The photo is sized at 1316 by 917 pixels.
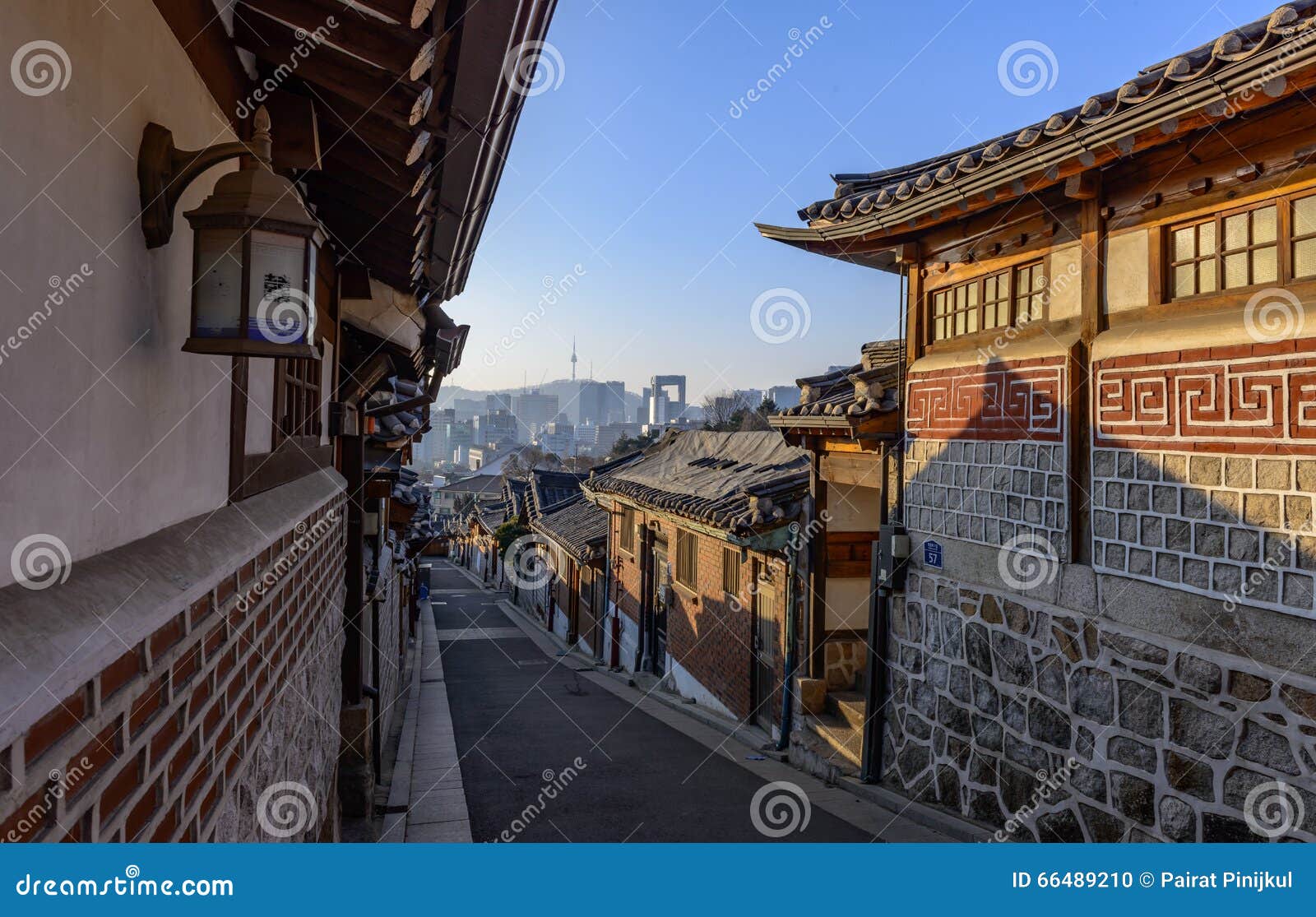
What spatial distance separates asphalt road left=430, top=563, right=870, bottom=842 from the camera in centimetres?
787

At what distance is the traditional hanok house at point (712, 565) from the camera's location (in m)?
11.1

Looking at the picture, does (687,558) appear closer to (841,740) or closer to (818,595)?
(818,595)

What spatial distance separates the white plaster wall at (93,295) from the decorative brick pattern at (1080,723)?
17.7 ft

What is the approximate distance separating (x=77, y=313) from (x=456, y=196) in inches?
99.2

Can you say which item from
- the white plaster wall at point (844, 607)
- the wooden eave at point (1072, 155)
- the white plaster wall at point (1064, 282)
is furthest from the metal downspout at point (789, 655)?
the white plaster wall at point (1064, 282)

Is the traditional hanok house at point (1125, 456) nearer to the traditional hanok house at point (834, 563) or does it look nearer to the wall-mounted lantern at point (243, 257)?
the traditional hanok house at point (834, 563)

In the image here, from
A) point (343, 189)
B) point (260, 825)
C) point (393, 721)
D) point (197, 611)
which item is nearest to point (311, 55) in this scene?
point (343, 189)

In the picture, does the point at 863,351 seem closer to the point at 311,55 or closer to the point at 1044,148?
the point at 1044,148

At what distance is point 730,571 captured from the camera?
43.5 ft

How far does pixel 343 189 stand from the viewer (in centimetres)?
480

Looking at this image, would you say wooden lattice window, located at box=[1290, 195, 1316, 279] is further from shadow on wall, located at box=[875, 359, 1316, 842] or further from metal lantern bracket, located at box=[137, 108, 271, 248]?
metal lantern bracket, located at box=[137, 108, 271, 248]

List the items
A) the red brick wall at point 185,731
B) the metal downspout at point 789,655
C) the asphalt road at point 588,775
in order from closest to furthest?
the red brick wall at point 185,731 < the asphalt road at point 588,775 < the metal downspout at point 789,655

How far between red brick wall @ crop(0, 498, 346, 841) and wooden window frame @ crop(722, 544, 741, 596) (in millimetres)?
9144

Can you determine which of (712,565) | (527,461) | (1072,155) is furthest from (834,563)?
(527,461)
